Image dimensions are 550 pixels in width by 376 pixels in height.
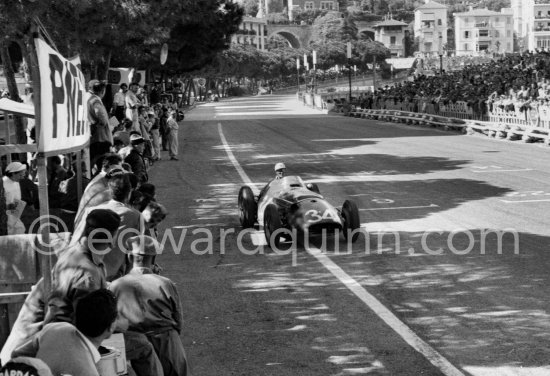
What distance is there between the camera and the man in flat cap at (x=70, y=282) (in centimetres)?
650

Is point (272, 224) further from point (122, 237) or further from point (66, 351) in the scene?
point (66, 351)

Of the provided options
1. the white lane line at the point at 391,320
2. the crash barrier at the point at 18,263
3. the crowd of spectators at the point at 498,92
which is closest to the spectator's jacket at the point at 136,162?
the white lane line at the point at 391,320

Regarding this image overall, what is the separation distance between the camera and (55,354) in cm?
523

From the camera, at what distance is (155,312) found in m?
6.95

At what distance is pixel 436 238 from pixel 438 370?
690 centimetres

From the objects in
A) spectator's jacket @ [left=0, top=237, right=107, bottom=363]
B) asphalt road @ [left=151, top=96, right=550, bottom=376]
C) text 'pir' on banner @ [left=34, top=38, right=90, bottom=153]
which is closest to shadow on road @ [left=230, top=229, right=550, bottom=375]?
asphalt road @ [left=151, top=96, right=550, bottom=376]

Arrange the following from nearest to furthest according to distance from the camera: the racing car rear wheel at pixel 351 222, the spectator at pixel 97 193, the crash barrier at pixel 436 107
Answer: the spectator at pixel 97 193 < the racing car rear wheel at pixel 351 222 < the crash barrier at pixel 436 107

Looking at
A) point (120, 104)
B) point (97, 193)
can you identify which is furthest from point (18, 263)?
point (120, 104)

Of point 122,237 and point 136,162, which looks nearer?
point 122,237

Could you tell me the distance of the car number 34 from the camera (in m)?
14.4

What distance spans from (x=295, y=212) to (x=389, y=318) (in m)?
4.80

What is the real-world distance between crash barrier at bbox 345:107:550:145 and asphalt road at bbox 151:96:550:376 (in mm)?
9845

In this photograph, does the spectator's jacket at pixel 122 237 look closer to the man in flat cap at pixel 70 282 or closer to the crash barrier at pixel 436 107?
the man in flat cap at pixel 70 282

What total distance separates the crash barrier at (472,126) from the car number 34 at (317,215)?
20.4 meters
